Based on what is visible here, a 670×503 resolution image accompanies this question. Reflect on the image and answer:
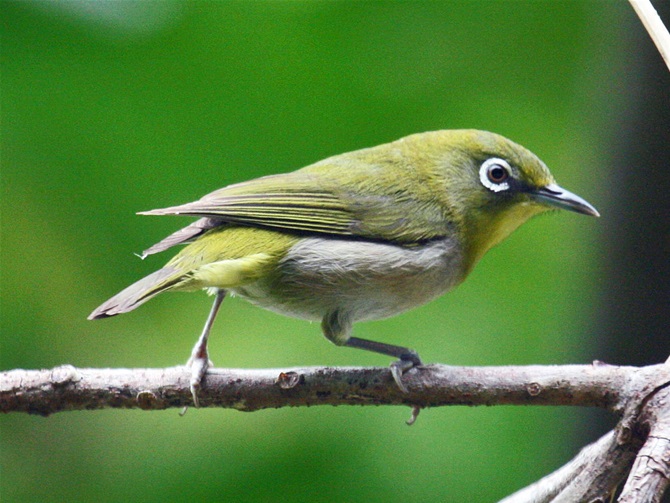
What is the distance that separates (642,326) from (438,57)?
7.53 ft

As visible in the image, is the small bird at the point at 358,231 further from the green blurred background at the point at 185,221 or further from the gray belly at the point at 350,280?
the green blurred background at the point at 185,221

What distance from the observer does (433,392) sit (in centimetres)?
333

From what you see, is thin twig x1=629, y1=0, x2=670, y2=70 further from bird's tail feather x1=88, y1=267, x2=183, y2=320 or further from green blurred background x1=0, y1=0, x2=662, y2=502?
green blurred background x1=0, y1=0, x2=662, y2=502

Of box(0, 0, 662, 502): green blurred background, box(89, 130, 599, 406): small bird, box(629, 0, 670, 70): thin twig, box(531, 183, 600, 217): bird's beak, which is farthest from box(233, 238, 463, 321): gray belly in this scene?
box(629, 0, 670, 70): thin twig

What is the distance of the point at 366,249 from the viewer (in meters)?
4.01

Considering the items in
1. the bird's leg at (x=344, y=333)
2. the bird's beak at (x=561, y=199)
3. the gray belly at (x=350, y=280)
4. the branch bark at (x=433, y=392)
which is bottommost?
the branch bark at (x=433, y=392)

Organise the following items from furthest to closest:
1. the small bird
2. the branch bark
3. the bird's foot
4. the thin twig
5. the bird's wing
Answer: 1. the bird's wing
2. the small bird
3. the bird's foot
4. the branch bark
5. the thin twig

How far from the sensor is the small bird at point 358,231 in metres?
3.73

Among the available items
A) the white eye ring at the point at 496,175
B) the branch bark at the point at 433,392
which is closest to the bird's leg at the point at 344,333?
the branch bark at the point at 433,392

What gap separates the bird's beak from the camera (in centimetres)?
408

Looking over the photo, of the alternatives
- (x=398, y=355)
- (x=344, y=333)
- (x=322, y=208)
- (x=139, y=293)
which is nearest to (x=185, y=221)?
(x=322, y=208)

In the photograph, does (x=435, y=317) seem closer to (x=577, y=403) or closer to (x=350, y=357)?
(x=350, y=357)

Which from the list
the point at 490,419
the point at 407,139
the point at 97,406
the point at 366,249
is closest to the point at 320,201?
the point at 366,249

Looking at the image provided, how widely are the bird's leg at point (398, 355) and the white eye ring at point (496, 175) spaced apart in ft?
3.45
